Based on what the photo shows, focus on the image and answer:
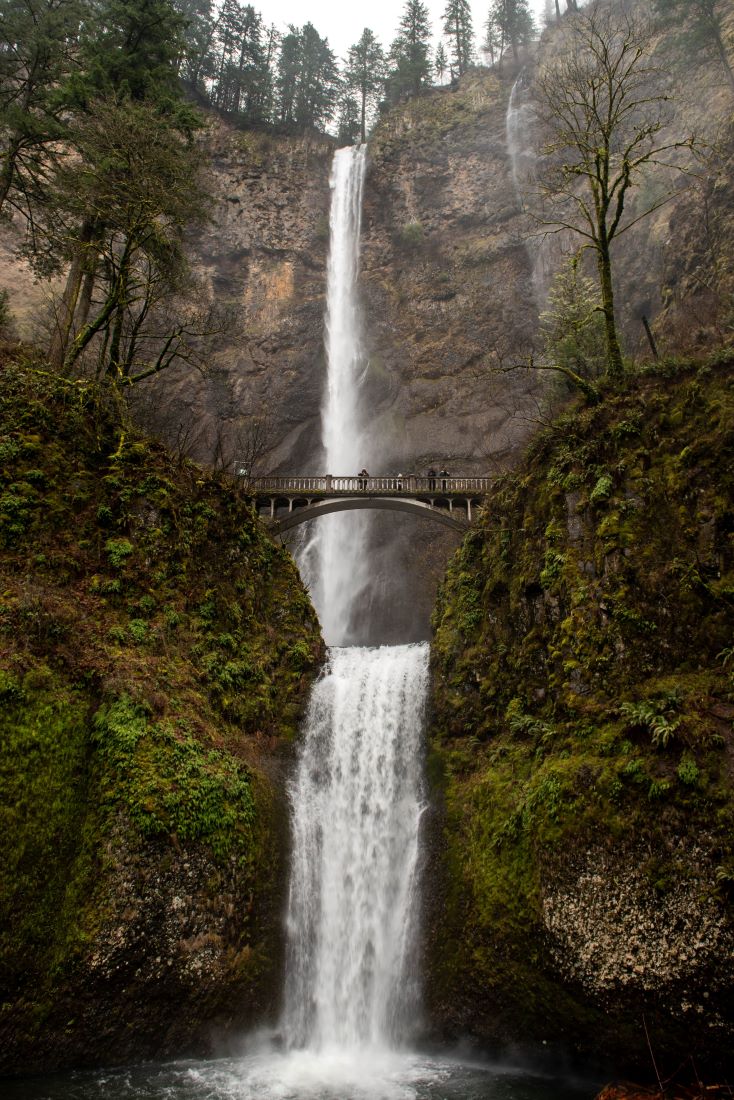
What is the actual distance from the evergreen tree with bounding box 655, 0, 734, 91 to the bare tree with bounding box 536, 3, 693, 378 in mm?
2043

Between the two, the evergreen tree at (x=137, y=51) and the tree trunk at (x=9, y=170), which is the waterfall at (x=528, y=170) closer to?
the evergreen tree at (x=137, y=51)

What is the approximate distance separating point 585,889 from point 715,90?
117 ft

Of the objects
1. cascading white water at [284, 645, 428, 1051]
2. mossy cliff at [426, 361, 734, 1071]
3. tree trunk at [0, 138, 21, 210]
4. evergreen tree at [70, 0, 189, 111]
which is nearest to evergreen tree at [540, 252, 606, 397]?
mossy cliff at [426, 361, 734, 1071]

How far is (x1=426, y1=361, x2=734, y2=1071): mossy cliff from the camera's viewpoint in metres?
9.24

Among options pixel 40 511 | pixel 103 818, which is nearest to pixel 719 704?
pixel 103 818

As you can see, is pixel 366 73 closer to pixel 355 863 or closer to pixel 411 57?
pixel 411 57

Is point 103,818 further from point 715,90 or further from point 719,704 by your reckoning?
point 715,90

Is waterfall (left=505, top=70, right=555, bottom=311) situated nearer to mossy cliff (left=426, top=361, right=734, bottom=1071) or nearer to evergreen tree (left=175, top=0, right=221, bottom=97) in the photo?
evergreen tree (left=175, top=0, right=221, bottom=97)

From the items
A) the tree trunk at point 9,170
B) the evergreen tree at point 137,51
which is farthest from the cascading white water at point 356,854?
the evergreen tree at point 137,51

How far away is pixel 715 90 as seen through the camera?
29188 millimetres

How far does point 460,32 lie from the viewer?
2067 inches

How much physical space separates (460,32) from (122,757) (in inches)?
2533

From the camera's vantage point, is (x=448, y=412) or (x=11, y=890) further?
(x=448, y=412)

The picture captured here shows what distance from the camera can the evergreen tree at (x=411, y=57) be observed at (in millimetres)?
47938
